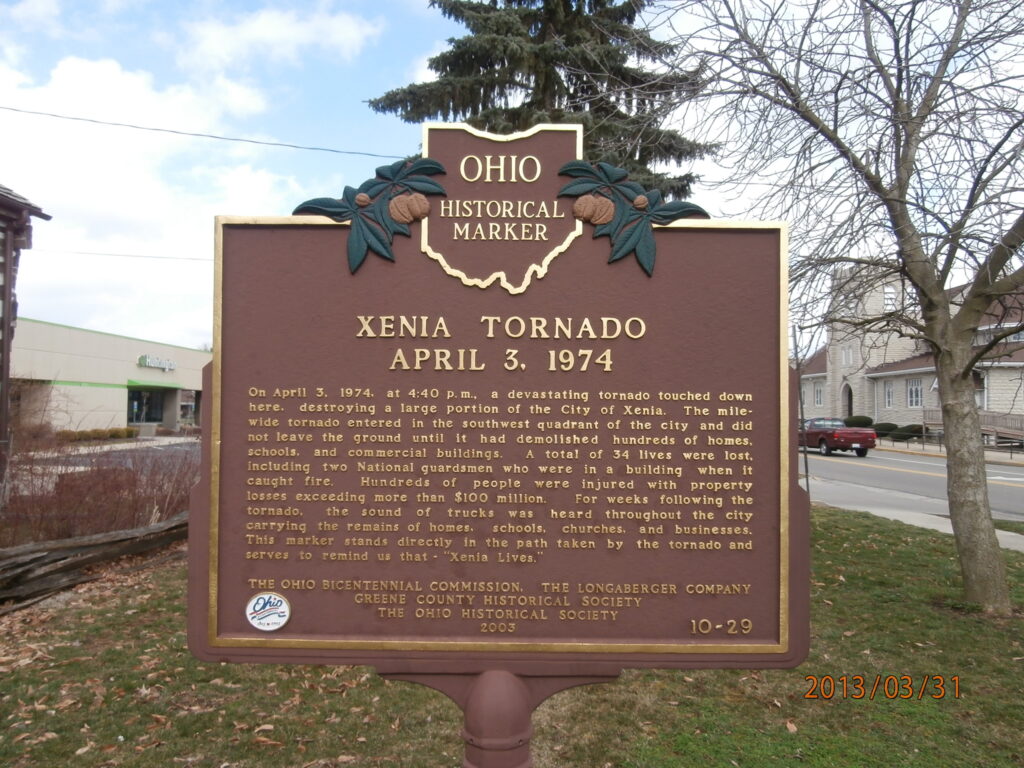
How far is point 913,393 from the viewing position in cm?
4044

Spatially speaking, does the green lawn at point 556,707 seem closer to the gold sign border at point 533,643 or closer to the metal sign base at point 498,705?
the metal sign base at point 498,705

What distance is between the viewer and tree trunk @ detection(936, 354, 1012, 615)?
21.0ft

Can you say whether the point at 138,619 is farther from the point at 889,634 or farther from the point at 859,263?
the point at 859,263

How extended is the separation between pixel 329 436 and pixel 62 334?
34.9 meters

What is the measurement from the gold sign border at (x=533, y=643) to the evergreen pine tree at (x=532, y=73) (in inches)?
327

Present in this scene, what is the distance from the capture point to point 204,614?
2.67 metres

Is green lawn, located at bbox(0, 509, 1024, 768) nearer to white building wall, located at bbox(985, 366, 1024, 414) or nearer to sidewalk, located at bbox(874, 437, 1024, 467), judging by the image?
sidewalk, located at bbox(874, 437, 1024, 467)

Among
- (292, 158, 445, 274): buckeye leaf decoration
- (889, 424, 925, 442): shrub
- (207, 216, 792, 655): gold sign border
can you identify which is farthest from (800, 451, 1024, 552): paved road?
(292, 158, 445, 274): buckeye leaf decoration

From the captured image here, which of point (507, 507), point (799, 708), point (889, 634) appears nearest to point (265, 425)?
point (507, 507)

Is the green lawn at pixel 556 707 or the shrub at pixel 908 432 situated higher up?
the shrub at pixel 908 432
